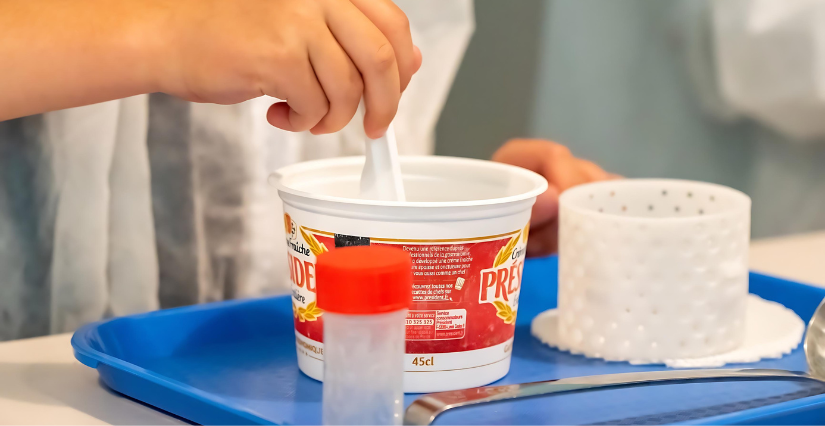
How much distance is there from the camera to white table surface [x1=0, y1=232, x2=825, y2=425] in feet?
1.45

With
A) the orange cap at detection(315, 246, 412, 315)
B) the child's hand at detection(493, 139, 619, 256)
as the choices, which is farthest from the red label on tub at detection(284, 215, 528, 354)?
the child's hand at detection(493, 139, 619, 256)

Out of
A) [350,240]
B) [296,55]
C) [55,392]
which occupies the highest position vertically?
[296,55]

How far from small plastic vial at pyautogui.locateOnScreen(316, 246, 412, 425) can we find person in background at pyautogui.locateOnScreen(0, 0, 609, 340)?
0.15 meters

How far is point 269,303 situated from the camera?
24.1 inches

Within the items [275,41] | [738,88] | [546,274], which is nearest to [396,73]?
[275,41]

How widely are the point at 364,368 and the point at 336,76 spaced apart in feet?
0.58

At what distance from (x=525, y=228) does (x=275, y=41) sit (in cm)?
19

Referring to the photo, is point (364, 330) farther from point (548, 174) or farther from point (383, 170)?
point (548, 174)

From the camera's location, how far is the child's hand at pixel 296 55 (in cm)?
44

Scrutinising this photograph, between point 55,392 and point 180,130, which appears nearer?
point 55,392

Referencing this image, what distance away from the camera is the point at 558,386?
0.43 meters

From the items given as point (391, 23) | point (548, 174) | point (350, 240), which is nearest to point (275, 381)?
point (350, 240)

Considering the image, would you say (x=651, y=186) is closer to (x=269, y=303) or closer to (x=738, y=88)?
(x=269, y=303)

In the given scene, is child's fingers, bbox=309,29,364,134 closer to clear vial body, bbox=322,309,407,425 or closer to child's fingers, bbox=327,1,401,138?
child's fingers, bbox=327,1,401,138
